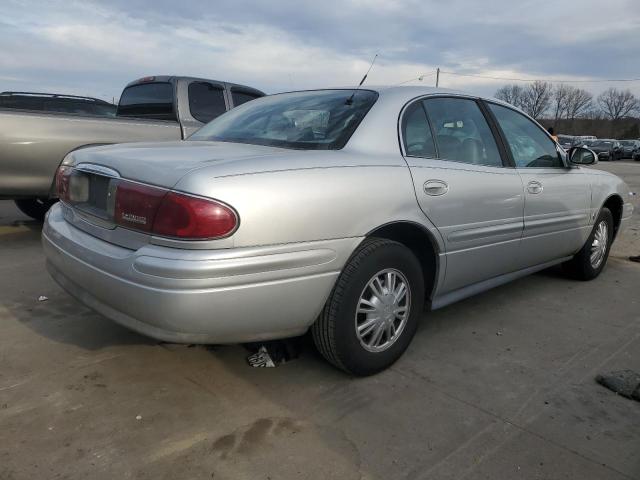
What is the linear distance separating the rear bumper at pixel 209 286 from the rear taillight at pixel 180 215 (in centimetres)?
7

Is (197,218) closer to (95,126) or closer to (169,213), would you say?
(169,213)

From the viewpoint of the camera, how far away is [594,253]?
4660mm

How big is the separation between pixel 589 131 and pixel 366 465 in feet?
268

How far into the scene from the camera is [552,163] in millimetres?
4039

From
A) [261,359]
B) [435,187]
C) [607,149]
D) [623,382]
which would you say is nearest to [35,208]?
[261,359]

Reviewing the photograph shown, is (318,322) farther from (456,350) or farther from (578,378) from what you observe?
(578,378)

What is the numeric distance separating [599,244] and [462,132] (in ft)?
7.31

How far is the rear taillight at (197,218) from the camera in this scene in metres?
2.03

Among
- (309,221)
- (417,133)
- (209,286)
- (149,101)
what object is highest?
(149,101)

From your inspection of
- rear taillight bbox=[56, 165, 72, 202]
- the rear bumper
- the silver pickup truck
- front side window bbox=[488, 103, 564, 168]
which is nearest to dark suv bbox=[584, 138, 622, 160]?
the silver pickup truck

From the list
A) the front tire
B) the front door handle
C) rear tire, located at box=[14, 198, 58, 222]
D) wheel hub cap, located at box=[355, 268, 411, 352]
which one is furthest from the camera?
rear tire, located at box=[14, 198, 58, 222]

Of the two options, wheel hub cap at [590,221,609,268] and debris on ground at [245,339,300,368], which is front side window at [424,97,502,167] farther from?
wheel hub cap at [590,221,609,268]

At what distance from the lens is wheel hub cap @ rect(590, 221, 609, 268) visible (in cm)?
463

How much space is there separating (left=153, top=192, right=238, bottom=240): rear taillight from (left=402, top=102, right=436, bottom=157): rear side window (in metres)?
1.18
